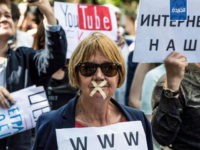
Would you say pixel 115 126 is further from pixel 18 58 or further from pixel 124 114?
pixel 18 58

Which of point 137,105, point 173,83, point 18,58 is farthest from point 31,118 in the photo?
point 137,105

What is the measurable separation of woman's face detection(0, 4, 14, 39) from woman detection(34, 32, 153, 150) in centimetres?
152

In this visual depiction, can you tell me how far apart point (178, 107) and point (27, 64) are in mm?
1416

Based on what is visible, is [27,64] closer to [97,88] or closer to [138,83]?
[97,88]

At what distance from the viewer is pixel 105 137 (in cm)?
383

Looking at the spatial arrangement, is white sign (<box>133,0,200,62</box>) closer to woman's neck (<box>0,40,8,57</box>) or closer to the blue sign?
the blue sign

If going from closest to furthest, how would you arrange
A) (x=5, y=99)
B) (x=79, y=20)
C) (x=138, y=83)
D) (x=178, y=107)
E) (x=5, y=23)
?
(x=178, y=107)
(x=5, y=99)
(x=5, y=23)
(x=138, y=83)
(x=79, y=20)

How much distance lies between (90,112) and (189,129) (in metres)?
0.76

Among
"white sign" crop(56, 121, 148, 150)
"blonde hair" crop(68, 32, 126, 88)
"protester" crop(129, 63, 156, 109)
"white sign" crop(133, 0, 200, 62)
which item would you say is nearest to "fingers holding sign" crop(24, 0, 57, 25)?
"white sign" crop(133, 0, 200, 62)

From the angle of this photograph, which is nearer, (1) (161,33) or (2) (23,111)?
(1) (161,33)

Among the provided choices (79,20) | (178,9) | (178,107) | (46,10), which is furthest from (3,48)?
(79,20)

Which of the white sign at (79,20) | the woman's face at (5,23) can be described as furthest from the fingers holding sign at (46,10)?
the white sign at (79,20)

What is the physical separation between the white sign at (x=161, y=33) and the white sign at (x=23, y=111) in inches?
43.8

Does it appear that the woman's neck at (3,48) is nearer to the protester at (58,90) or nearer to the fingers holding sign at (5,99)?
the fingers holding sign at (5,99)
